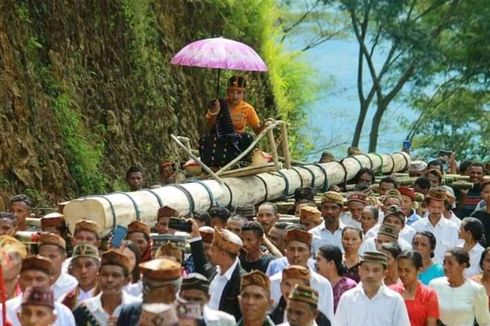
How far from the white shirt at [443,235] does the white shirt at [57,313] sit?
255 inches

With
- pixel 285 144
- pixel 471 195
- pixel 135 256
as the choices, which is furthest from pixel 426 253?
pixel 471 195

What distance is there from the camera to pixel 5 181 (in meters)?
17.9

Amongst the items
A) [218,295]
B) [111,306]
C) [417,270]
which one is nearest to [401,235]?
[417,270]

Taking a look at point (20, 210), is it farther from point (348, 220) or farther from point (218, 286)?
point (218, 286)

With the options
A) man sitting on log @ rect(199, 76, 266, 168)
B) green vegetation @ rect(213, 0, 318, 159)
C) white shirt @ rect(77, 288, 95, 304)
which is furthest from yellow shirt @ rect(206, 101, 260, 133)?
green vegetation @ rect(213, 0, 318, 159)

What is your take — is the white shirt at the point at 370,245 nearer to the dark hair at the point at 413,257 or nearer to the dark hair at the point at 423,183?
the dark hair at the point at 413,257

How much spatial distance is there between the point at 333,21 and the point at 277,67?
1860 cm

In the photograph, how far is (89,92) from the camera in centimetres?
2145

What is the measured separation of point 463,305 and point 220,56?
6.97 meters

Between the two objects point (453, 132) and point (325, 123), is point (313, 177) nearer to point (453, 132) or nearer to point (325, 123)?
point (453, 132)

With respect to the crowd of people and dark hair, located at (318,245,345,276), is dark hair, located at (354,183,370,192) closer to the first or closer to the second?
the crowd of people

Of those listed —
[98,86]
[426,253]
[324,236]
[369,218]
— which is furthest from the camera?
[98,86]

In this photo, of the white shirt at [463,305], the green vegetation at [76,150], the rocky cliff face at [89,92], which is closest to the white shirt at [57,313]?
the white shirt at [463,305]

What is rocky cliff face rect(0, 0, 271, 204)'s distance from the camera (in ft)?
61.0
